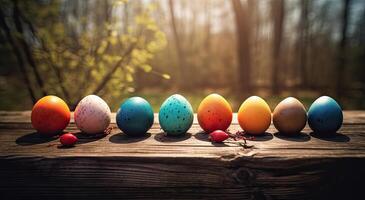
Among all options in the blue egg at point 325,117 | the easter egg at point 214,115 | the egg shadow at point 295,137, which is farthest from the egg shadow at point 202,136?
the blue egg at point 325,117

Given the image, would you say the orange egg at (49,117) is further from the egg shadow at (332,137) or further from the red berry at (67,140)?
the egg shadow at (332,137)

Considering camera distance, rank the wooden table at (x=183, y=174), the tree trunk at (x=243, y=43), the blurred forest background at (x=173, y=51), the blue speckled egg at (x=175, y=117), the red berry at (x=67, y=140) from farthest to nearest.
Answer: the tree trunk at (x=243, y=43)
the blurred forest background at (x=173, y=51)
the blue speckled egg at (x=175, y=117)
the red berry at (x=67, y=140)
the wooden table at (x=183, y=174)

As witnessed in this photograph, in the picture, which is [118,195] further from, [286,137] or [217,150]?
[286,137]

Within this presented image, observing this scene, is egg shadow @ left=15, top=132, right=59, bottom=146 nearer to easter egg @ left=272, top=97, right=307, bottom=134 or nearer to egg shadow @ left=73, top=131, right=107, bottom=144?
egg shadow @ left=73, top=131, right=107, bottom=144

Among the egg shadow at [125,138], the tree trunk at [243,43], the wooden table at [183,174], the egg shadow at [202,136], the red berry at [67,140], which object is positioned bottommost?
the wooden table at [183,174]

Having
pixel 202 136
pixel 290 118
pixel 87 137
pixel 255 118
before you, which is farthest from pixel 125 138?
pixel 290 118

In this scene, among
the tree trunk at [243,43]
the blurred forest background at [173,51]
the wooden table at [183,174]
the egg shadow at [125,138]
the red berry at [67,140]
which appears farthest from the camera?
the tree trunk at [243,43]

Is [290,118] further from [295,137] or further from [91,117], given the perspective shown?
[91,117]

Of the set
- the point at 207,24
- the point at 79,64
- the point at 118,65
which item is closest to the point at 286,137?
the point at 118,65

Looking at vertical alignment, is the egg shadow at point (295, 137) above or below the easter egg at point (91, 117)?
below
